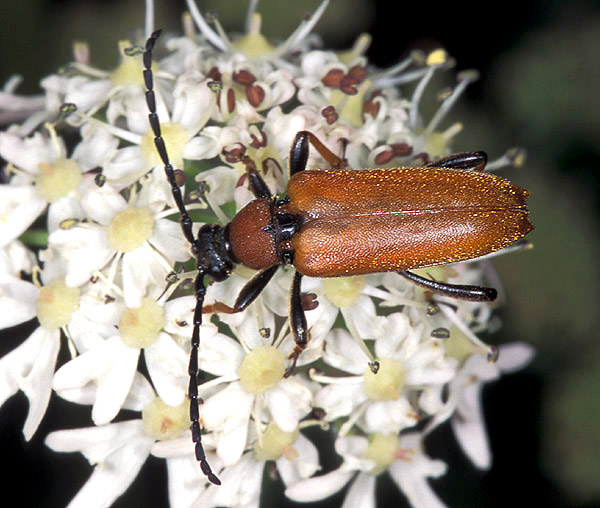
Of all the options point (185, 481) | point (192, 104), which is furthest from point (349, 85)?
point (185, 481)

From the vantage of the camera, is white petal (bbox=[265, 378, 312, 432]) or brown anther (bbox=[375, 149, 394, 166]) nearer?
white petal (bbox=[265, 378, 312, 432])

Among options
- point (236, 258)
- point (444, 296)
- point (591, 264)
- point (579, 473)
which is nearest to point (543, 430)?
point (579, 473)

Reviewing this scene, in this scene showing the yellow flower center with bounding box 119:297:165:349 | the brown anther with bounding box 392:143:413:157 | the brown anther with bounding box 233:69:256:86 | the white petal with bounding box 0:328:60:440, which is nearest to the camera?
the yellow flower center with bounding box 119:297:165:349

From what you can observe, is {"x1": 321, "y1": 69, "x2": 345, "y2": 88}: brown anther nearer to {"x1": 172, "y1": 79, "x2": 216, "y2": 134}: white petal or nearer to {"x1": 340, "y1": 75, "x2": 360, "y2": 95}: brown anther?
{"x1": 340, "y1": 75, "x2": 360, "y2": 95}: brown anther

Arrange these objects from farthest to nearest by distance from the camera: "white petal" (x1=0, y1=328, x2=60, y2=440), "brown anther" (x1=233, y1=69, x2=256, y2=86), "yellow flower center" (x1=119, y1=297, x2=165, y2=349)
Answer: "brown anther" (x1=233, y1=69, x2=256, y2=86), "white petal" (x1=0, y1=328, x2=60, y2=440), "yellow flower center" (x1=119, y1=297, x2=165, y2=349)

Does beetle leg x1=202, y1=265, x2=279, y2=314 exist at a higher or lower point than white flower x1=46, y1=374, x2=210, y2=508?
higher

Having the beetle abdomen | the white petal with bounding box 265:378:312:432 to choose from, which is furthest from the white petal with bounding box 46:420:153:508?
the beetle abdomen

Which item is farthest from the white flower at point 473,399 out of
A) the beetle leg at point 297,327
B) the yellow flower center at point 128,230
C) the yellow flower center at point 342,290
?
the yellow flower center at point 128,230

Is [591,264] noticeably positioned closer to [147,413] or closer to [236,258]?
[236,258]
